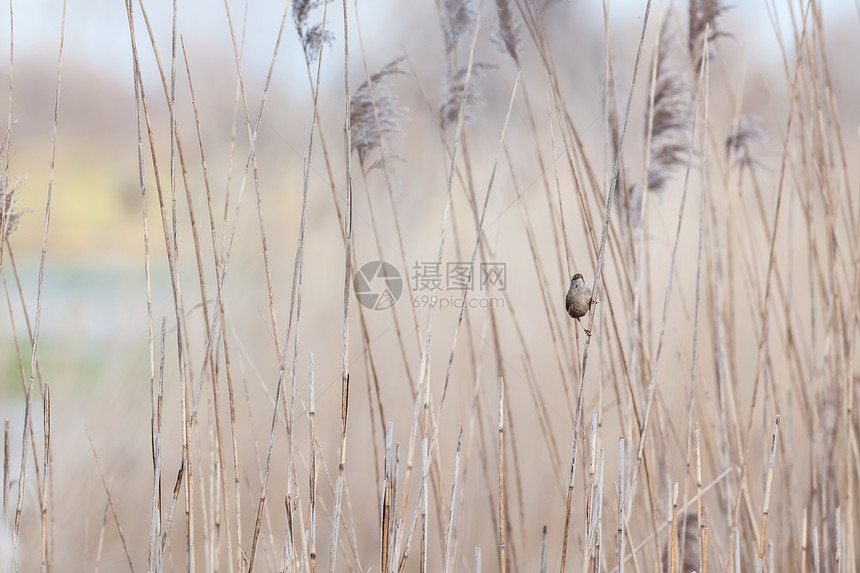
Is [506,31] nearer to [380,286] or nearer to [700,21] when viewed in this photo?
[700,21]

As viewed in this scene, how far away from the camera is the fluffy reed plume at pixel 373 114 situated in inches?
41.1

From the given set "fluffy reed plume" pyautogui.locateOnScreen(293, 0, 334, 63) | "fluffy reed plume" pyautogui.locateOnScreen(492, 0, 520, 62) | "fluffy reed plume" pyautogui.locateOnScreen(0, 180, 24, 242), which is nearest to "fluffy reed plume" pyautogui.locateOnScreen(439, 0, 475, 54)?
"fluffy reed plume" pyautogui.locateOnScreen(492, 0, 520, 62)

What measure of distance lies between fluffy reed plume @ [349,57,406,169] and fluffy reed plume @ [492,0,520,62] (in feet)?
0.64

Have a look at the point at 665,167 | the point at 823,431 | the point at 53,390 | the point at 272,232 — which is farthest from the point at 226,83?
the point at 823,431

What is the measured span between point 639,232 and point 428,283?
616mm

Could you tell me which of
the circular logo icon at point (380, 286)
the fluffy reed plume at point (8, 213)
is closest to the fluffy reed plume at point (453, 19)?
the circular logo icon at point (380, 286)

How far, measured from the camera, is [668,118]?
45.4 inches

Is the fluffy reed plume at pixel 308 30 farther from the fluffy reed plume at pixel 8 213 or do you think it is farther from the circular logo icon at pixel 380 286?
the circular logo icon at pixel 380 286

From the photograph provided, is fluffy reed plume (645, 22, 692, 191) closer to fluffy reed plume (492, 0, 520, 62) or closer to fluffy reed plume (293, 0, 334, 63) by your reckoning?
fluffy reed plume (492, 0, 520, 62)

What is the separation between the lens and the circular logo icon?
4.99 feet

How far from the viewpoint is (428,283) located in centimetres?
147

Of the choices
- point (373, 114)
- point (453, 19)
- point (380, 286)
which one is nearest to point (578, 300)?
point (373, 114)

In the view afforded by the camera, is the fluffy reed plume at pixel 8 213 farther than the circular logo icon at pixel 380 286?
No

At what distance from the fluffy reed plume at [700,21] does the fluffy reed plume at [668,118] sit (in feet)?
0.18
